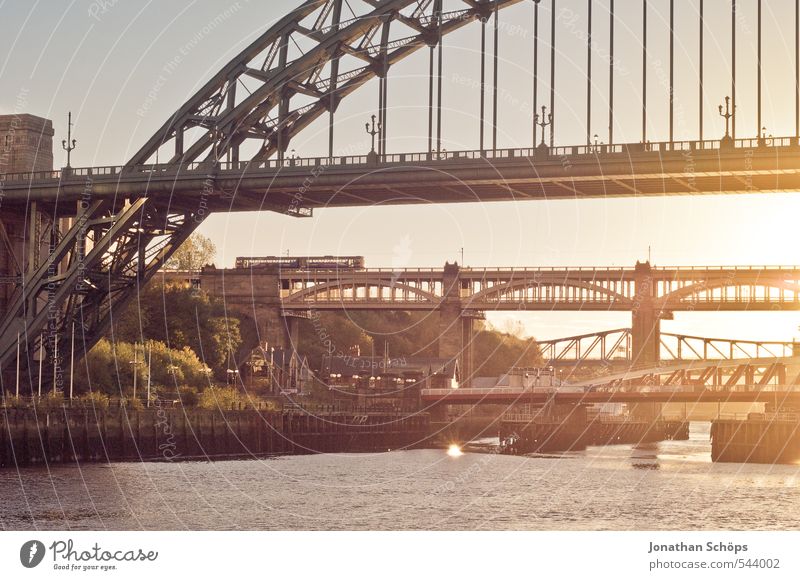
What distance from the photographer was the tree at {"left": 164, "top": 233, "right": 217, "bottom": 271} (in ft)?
453

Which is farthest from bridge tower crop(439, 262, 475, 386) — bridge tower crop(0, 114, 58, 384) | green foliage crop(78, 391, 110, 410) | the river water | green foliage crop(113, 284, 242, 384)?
bridge tower crop(0, 114, 58, 384)

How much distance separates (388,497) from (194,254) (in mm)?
90067

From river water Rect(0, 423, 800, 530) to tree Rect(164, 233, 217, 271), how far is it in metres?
55.7

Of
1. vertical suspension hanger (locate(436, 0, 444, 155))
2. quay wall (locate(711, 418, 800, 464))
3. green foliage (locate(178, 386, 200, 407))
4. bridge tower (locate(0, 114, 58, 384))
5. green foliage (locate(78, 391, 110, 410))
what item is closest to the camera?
vertical suspension hanger (locate(436, 0, 444, 155))

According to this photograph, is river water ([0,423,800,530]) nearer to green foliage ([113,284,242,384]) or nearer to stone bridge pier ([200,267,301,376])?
green foliage ([113,284,242,384])

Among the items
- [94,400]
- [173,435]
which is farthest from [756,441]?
[94,400]

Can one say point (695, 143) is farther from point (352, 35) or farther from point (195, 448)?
point (195, 448)

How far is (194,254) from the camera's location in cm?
14875

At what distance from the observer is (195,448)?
81500mm

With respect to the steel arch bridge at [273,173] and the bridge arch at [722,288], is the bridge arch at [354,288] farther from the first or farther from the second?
the steel arch bridge at [273,173]

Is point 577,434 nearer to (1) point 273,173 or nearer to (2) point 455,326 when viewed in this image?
(2) point 455,326
